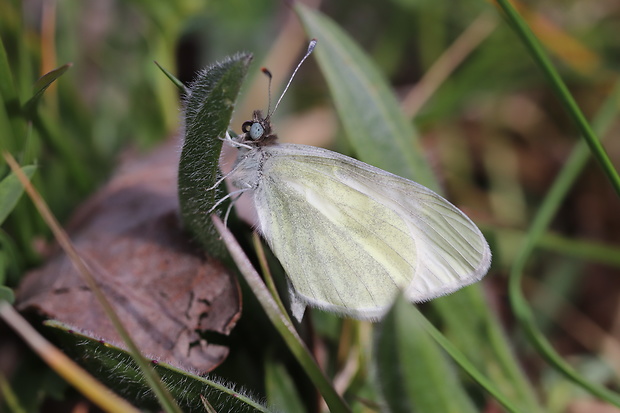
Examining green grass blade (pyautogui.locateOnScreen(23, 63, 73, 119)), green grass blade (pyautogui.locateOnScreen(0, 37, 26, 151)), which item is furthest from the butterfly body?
green grass blade (pyautogui.locateOnScreen(0, 37, 26, 151))

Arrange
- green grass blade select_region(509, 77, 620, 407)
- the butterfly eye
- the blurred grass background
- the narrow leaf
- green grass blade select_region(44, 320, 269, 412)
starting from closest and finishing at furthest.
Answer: green grass blade select_region(44, 320, 269, 412)
the narrow leaf
green grass blade select_region(509, 77, 620, 407)
the butterfly eye
the blurred grass background

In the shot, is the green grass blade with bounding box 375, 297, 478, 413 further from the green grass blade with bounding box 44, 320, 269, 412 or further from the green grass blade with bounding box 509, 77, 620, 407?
the green grass blade with bounding box 509, 77, 620, 407

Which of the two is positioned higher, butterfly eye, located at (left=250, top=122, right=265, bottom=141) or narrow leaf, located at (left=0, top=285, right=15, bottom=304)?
butterfly eye, located at (left=250, top=122, right=265, bottom=141)

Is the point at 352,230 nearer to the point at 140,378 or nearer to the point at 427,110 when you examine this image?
the point at 140,378

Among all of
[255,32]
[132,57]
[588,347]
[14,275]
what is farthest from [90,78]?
[588,347]

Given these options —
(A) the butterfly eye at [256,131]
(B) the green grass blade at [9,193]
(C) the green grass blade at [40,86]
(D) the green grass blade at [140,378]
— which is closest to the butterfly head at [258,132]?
(A) the butterfly eye at [256,131]

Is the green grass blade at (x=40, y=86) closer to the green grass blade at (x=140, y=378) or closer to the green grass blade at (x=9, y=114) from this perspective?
the green grass blade at (x=9, y=114)

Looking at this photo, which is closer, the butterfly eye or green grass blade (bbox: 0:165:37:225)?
green grass blade (bbox: 0:165:37:225)
